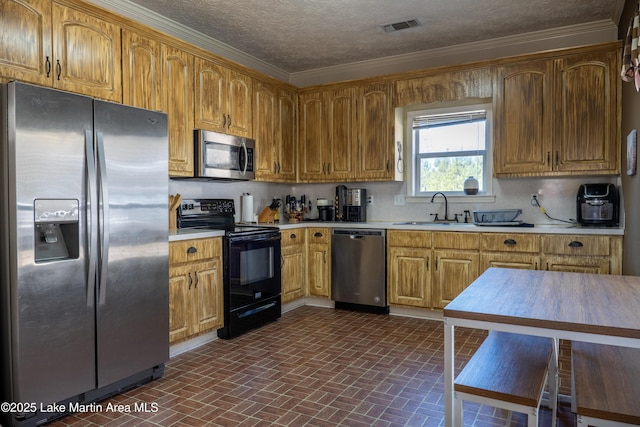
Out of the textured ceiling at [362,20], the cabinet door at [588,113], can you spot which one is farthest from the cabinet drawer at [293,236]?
the cabinet door at [588,113]

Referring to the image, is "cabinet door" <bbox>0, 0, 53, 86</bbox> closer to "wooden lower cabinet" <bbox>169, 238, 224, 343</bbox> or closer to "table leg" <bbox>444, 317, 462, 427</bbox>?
"wooden lower cabinet" <bbox>169, 238, 224, 343</bbox>

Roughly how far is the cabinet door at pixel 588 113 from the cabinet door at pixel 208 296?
316 centimetres

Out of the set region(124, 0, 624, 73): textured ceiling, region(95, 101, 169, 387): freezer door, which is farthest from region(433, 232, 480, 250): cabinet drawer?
region(95, 101, 169, 387): freezer door

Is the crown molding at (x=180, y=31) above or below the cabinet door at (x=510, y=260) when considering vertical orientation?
above

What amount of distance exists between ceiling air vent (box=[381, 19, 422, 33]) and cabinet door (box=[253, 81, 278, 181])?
136 cm

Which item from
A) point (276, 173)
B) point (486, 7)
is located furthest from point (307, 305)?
point (486, 7)

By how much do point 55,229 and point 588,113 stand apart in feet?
13.6

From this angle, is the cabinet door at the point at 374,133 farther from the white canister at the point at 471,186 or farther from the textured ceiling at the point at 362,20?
the white canister at the point at 471,186

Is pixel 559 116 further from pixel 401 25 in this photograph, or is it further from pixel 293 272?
pixel 293 272

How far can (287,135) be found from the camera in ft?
16.5

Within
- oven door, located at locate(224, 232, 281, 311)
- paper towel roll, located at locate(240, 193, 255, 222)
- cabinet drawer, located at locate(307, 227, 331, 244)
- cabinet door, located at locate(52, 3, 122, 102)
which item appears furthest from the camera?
cabinet drawer, located at locate(307, 227, 331, 244)

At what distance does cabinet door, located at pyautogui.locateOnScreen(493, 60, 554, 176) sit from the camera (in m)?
3.97

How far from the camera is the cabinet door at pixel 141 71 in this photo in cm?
312

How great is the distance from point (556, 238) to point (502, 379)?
7.74 ft
